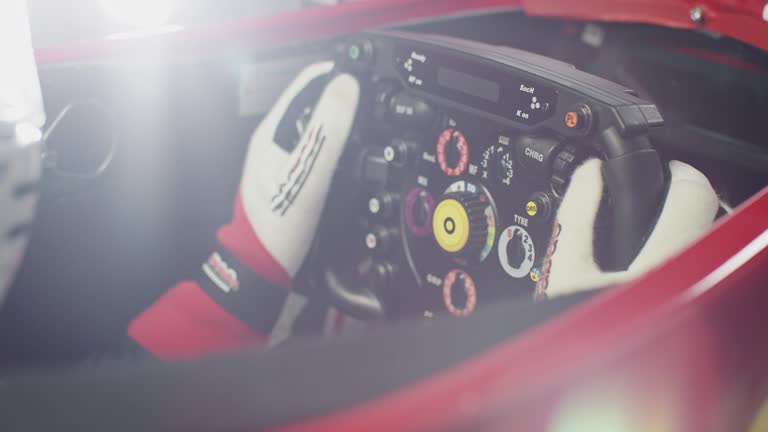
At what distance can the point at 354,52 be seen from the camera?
37.2 inches

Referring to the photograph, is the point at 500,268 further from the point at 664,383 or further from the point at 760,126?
the point at 760,126

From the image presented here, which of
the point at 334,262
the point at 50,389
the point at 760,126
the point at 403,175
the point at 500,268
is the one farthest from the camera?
the point at 760,126

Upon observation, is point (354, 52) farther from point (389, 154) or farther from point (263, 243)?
point (263, 243)

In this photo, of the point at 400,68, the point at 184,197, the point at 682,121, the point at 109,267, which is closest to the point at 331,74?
the point at 400,68

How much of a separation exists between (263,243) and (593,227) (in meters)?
0.41

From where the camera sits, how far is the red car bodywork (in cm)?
33

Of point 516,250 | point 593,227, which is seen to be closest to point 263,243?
point 516,250

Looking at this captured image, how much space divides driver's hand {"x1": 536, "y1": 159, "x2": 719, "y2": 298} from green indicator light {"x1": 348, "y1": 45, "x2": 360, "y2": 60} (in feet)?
Answer: 1.07

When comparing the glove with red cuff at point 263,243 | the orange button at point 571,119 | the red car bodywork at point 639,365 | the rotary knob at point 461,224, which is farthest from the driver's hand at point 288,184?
the red car bodywork at point 639,365

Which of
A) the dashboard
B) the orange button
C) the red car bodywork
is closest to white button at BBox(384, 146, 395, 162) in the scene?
the dashboard

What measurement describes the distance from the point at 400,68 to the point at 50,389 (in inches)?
24.8

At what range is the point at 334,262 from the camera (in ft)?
3.50

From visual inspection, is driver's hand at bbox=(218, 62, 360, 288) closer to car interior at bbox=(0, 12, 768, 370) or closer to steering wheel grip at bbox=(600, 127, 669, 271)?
car interior at bbox=(0, 12, 768, 370)

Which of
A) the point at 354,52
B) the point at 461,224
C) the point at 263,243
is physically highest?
the point at 354,52
